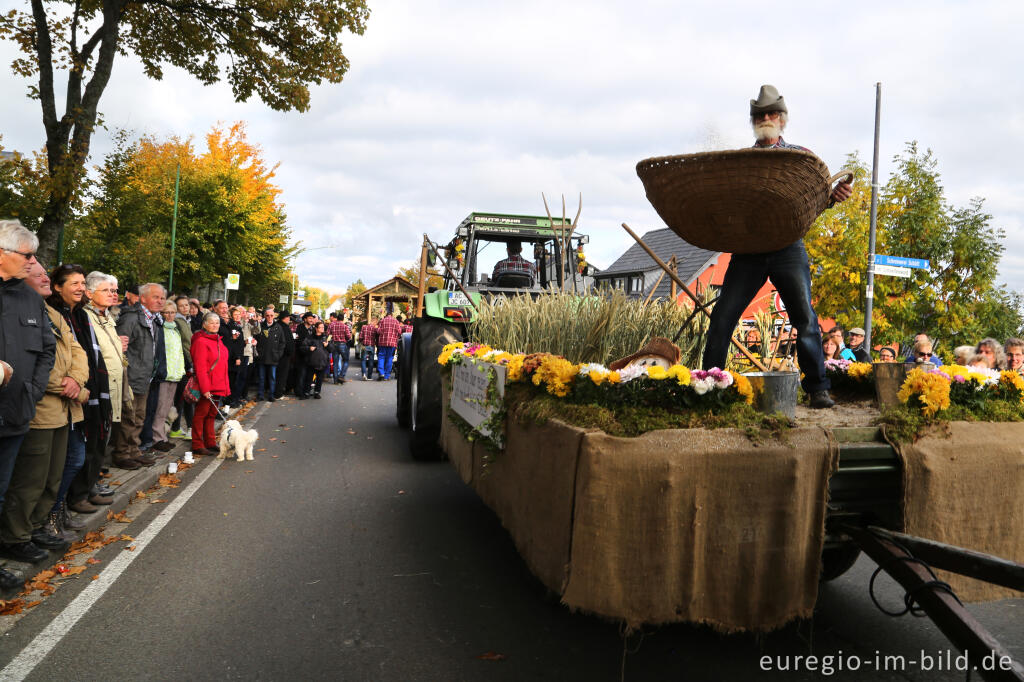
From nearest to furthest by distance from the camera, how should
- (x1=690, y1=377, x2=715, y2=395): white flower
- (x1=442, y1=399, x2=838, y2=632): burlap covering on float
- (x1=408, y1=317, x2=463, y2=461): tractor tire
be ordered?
(x1=442, y1=399, x2=838, y2=632): burlap covering on float < (x1=690, y1=377, x2=715, y2=395): white flower < (x1=408, y1=317, x2=463, y2=461): tractor tire

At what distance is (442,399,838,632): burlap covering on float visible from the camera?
244 centimetres

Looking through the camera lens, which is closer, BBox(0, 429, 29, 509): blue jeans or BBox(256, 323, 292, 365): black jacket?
BBox(0, 429, 29, 509): blue jeans

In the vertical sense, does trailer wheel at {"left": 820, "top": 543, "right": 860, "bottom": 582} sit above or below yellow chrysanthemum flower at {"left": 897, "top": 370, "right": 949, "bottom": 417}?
below

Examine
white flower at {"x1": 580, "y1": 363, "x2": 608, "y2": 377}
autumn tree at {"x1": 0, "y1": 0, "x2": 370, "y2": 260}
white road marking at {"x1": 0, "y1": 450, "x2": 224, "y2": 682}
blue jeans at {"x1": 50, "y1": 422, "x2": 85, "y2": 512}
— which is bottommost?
white road marking at {"x1": 0, "y1": 450, "x2": 224, "y2": 682}

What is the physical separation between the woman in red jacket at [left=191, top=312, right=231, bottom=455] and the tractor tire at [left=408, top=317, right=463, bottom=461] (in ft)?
8.33

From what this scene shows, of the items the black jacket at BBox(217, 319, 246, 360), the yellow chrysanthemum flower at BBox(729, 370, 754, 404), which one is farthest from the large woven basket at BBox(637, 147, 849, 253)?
the black jacket at BBox(217, 319, 246, 360)

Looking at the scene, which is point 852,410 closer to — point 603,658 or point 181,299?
point 603,658

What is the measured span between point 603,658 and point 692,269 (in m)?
29.8

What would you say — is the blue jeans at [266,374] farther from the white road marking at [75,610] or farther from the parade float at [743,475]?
the parade float at [743,475]

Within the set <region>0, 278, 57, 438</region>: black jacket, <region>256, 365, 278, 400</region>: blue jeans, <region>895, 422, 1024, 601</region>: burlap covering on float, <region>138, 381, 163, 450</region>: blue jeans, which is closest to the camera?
<region>895, 422, 1024, 601</region>: burlap covering on float

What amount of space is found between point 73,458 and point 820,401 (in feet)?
15.3

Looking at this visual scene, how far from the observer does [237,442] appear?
7.51 metres

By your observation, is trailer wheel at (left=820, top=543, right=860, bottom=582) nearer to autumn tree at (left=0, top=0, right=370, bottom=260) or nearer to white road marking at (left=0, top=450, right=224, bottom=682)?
white road marking at (left=0, top=450, right=224, bottom=682)

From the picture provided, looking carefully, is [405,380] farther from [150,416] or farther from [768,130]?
[768,130]
